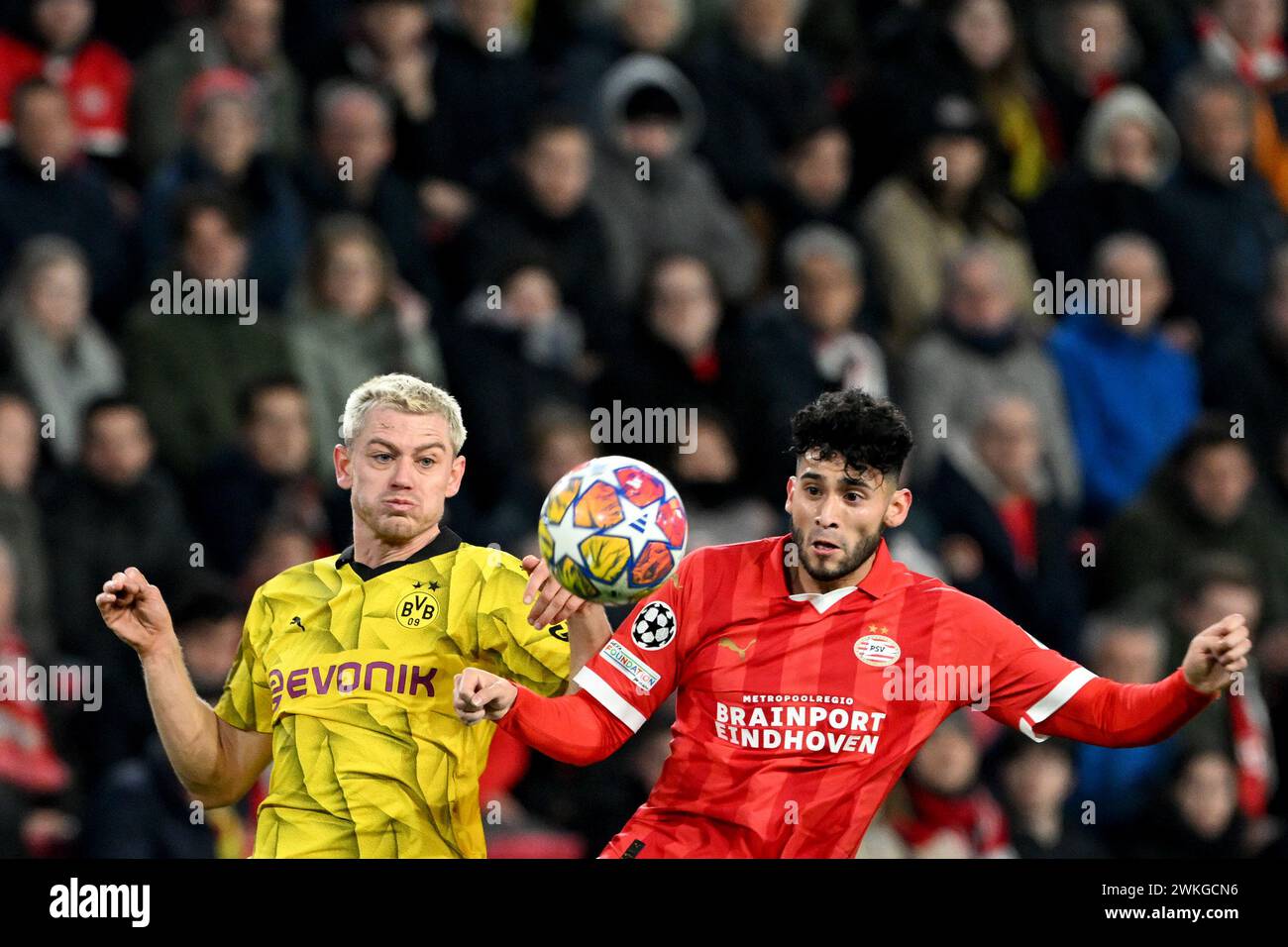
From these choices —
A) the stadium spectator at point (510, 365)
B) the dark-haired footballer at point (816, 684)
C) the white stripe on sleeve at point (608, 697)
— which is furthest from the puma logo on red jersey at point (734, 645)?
the stadium spectator at point (510, 365)

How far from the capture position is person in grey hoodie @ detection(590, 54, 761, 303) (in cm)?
1051

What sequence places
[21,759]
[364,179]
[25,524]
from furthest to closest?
[364,179]
[25,524]
[21,759]

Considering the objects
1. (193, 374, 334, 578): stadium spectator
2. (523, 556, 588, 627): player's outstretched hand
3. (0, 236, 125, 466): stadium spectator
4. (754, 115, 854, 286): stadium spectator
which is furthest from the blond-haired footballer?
(754, 115, 854, 286): stadium spectator

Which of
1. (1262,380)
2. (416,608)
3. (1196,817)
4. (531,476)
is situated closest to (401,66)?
(531,476)

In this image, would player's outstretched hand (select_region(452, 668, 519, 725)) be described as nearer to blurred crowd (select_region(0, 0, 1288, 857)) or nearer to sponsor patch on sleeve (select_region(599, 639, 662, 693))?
sponsor patch on sleeve (select_region(599, 639, 662, 693))

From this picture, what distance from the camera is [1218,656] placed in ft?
18.6

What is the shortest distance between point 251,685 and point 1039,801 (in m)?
4.16

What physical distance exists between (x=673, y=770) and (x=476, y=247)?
441cm

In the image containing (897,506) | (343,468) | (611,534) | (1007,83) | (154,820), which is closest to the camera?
(611,534)

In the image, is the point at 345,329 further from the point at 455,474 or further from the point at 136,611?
the point at 136,611

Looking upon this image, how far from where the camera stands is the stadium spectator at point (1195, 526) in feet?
33.7

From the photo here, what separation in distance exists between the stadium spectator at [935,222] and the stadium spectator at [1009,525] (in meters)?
0.74

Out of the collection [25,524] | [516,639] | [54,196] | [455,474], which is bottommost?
[516,639]

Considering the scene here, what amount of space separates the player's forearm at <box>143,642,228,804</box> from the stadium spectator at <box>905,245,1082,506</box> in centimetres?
449
